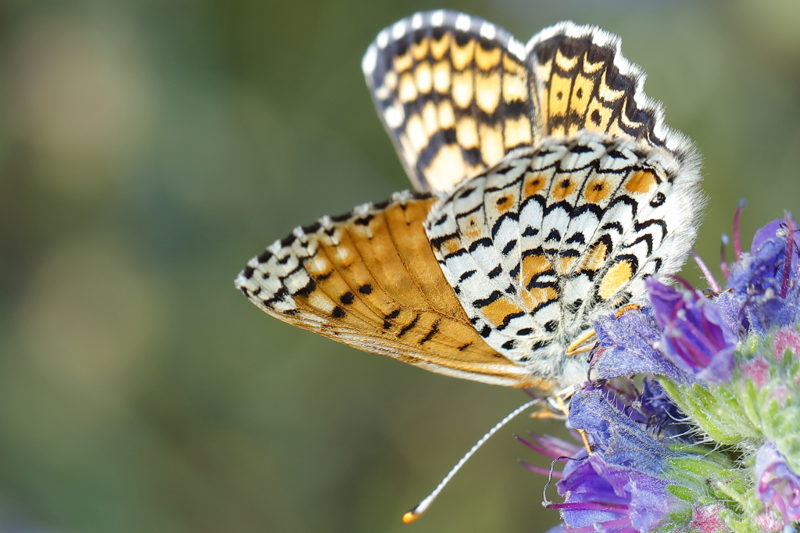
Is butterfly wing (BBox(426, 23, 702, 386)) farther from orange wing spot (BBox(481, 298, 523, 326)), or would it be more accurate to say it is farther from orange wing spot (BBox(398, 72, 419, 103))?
orange wing spot (BBox(398, 72, 419, 103))

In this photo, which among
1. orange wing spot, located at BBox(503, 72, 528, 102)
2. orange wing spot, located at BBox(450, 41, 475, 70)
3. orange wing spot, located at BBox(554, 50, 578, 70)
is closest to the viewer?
orange wing spot, located at BBox(554, 50, 578, 70)

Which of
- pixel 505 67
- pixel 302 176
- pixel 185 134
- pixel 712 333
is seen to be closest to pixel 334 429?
pixel 302 176

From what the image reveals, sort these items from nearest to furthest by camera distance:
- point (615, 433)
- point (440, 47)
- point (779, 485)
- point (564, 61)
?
Answer: point (779, 485), point (615, 433), point (564, 61), point (440, 47)

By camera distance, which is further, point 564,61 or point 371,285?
point 564,61

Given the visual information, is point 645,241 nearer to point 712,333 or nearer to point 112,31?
point 712,333

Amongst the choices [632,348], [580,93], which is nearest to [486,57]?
[580,93]

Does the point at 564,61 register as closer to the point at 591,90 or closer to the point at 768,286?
the point at 591,90

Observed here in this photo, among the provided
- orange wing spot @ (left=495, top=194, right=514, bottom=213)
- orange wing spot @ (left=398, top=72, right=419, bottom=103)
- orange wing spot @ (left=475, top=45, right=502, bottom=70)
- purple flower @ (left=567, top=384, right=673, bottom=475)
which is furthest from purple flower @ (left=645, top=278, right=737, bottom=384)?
orange wing spot @ (left=398, top=72, right=419, bottom=103)
